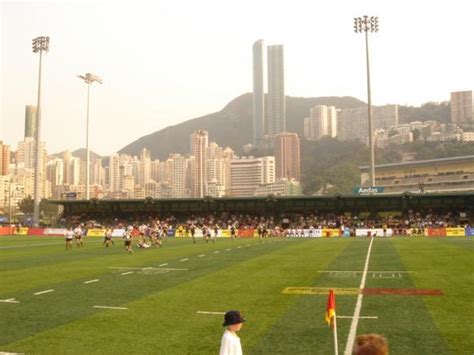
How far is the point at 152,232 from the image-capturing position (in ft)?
156

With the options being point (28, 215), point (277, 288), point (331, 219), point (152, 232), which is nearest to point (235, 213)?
point (331, 219)

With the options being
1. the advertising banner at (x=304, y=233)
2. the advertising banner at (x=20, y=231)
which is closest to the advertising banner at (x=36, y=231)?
the advertising banner at (x=20, y=231)

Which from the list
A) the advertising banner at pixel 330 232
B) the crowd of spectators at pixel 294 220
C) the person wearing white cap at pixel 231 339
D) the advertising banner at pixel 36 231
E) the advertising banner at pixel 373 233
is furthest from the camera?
the crowd of spectators at pixel 294 220

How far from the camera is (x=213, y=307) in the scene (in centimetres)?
1592

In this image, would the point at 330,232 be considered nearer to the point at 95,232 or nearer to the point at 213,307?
the point at 95,232

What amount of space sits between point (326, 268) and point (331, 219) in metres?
57.4

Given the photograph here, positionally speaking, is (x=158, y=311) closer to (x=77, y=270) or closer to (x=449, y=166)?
(x=77, y=270)

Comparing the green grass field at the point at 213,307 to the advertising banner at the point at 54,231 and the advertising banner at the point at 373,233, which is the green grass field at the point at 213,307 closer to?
the advertising banner at the point at 373,233

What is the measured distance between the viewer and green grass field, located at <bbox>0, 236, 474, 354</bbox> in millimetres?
11734

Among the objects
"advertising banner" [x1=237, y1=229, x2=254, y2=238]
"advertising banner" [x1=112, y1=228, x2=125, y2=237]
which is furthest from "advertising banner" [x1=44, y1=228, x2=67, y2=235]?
"advertising banner" [x1=237, y1=229, x2=254, y2=238]

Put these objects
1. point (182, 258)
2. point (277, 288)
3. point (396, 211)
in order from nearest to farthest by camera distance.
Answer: point (277, 288)
point (182, 258)
point (396, 211)

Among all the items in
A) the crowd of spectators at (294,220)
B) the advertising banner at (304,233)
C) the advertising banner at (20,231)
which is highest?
the crowd of spectators at (294,220)

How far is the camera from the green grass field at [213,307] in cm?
1173

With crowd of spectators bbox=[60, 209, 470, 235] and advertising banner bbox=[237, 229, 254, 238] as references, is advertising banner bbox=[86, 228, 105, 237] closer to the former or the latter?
crowd of spectators bbox=[60, 209, 470, 235]
